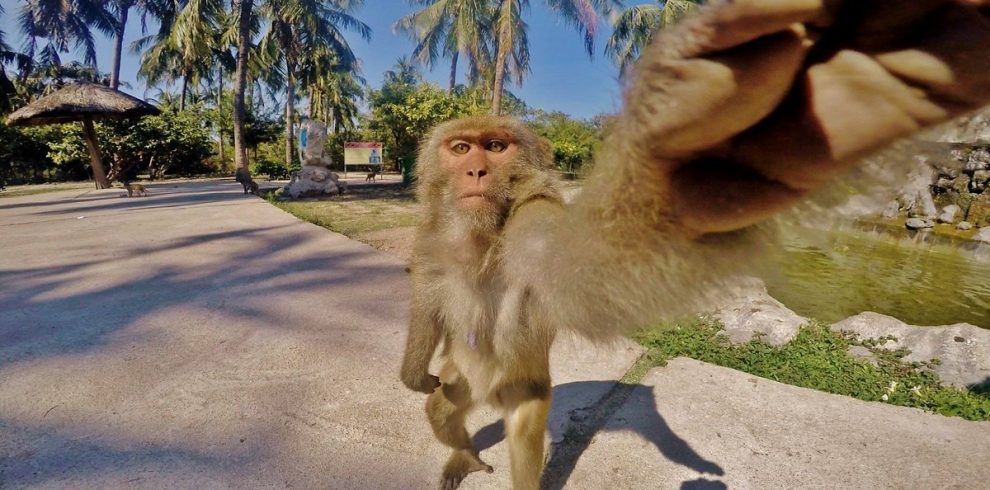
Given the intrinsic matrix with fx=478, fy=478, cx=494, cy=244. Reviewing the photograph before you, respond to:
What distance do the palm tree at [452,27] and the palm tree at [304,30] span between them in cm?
380

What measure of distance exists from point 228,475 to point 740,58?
2.31 metres

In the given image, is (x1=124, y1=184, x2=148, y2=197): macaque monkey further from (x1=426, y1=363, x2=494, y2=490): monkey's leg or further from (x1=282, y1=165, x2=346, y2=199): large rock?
(x1=426, y1=363, x2=494, y2=490): monkey's leg

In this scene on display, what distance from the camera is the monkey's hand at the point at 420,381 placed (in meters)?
2.17

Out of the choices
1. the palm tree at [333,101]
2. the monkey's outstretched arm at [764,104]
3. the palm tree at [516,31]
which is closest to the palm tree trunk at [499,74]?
the palm tree at [516,31]

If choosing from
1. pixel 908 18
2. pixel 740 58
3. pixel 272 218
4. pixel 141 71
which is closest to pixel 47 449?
pixel 740 58

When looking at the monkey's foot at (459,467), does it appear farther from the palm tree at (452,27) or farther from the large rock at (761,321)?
the palm tree at (452,27)

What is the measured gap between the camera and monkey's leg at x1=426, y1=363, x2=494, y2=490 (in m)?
2.24

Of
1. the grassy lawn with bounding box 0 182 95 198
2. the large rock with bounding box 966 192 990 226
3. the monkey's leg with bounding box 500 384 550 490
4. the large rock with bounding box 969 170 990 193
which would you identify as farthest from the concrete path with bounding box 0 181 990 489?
the grassy lawn with bounding box 0 182 95 198

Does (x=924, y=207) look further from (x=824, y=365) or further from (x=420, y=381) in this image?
(x=420, y=381)

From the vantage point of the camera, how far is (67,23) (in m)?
26.7

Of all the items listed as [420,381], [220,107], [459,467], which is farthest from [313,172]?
[220,107]

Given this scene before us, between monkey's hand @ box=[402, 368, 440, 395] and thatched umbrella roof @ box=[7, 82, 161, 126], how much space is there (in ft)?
56.3

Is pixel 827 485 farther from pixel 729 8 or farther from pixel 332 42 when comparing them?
pixel 332 42

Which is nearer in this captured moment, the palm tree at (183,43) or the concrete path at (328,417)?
the concrete path at (328,417)
